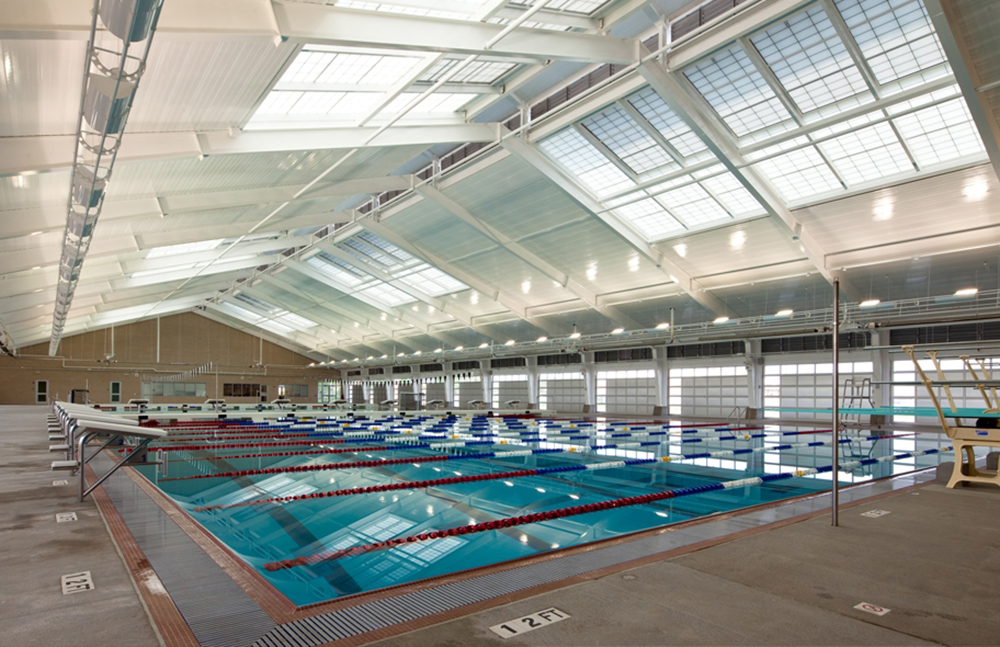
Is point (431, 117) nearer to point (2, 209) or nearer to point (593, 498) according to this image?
point (2, 209)

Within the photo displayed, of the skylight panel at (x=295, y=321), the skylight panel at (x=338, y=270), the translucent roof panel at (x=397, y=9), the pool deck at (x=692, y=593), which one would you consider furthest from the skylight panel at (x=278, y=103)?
the skylight panel at (x=295, y=321)

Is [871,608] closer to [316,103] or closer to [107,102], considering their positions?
[107,102]

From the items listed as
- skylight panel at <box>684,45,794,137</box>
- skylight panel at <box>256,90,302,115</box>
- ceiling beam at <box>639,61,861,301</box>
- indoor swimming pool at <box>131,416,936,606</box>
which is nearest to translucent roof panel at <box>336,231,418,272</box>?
indoor swimming pool at <box>131,416,936,606</box>

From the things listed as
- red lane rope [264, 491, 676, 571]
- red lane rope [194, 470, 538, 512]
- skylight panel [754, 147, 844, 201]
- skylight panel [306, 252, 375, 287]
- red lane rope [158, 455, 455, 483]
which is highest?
skylight panel [754, 147, 844, 201]

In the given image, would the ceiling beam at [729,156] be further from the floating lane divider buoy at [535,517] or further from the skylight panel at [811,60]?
the floating lane divider buoy at [535,517]

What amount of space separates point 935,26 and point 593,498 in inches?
342

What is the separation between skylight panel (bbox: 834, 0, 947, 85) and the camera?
981 cm

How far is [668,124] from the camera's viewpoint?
13617 millimetres

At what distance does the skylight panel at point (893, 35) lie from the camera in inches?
386

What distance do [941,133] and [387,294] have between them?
2265 centimetres

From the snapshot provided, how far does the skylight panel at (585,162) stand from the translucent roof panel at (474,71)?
2460 millimetres

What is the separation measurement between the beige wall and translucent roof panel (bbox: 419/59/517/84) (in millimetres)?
34717

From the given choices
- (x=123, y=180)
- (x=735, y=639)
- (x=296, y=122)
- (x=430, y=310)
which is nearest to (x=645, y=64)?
(x=296, y=122)

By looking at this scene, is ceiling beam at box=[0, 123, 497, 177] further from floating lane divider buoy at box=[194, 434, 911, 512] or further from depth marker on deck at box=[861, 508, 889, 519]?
depth marker on deck at box=[861, 508, 889, 519]
